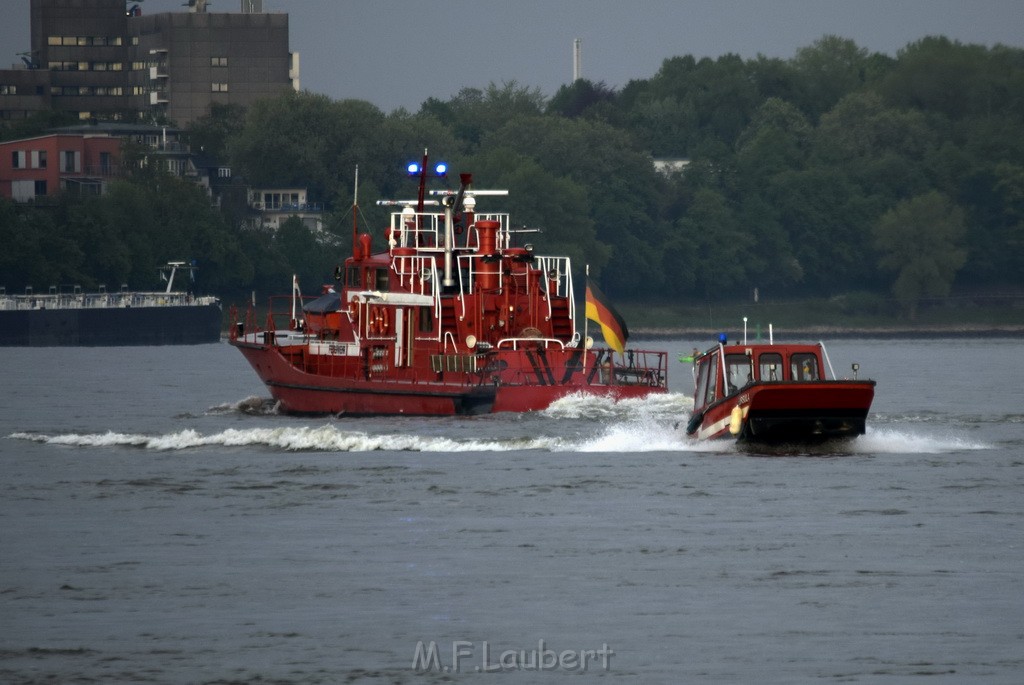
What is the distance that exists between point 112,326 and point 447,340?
82617 mm

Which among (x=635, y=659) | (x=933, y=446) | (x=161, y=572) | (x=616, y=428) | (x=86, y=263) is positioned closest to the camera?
(x=635, y=659)

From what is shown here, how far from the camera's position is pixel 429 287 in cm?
6525

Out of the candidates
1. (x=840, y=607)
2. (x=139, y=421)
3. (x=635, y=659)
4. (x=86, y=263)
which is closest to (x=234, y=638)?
(x=635, y=659)

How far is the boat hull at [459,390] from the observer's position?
61125 millimetres

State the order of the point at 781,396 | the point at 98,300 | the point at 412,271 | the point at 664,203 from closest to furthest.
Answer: the point at 781,396 → the point at 412,271 → the point at 98,300 → the point at 664,203

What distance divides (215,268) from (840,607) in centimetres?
13611

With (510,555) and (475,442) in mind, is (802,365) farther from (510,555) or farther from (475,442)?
(510,555)

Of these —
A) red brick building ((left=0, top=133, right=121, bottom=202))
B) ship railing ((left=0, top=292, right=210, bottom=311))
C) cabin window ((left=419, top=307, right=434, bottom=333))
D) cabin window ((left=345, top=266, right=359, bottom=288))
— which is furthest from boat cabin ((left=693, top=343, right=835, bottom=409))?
red brick building ((left=0, top=133, right=121, bottom=202))

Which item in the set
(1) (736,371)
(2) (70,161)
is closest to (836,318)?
(2) (70,161)

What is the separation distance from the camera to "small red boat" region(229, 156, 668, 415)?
6231cm

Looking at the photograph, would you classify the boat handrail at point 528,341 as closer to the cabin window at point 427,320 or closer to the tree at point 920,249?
the cabin window at point 427,320

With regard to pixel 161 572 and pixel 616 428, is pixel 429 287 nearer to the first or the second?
pixel 616 428

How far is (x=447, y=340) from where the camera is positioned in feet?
211

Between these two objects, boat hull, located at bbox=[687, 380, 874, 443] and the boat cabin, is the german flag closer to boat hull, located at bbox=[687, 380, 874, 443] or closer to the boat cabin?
the boat cabin
